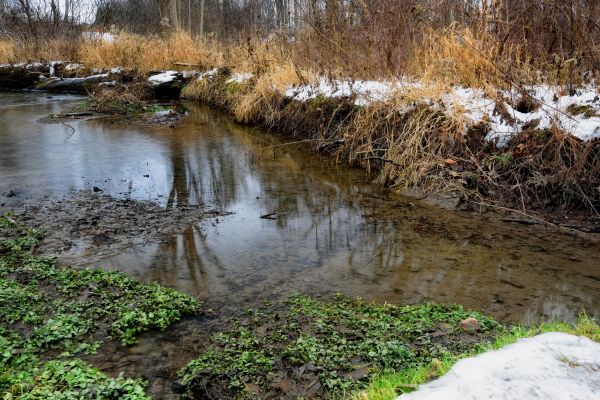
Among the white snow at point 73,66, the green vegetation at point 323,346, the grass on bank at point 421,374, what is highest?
the white snow at point 73,66

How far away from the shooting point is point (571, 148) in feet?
14.5

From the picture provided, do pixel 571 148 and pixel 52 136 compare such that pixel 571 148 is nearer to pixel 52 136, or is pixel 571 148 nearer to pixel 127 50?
pixel 52 136

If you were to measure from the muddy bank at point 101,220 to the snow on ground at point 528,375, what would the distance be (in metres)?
2.94

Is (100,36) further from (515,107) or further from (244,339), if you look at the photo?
(244,339)

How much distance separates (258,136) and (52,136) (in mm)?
3829

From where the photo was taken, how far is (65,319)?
267cm

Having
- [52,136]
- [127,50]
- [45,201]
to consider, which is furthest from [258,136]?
[127,50]

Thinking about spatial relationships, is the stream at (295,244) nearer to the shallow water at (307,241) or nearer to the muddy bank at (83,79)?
the shallow water at (307,241)

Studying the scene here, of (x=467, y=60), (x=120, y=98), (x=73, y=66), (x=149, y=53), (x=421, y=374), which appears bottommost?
(x=421, y=374)

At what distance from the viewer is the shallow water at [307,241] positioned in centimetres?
324

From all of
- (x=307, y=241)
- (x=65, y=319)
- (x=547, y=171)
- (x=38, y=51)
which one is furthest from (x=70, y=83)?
(x=547, y=171)

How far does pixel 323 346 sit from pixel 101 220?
114 inches

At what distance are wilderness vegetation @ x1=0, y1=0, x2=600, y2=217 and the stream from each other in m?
0.49

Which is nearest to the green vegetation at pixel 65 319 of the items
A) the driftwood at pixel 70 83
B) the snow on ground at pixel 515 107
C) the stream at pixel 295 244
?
the stream at pixel 295 244
